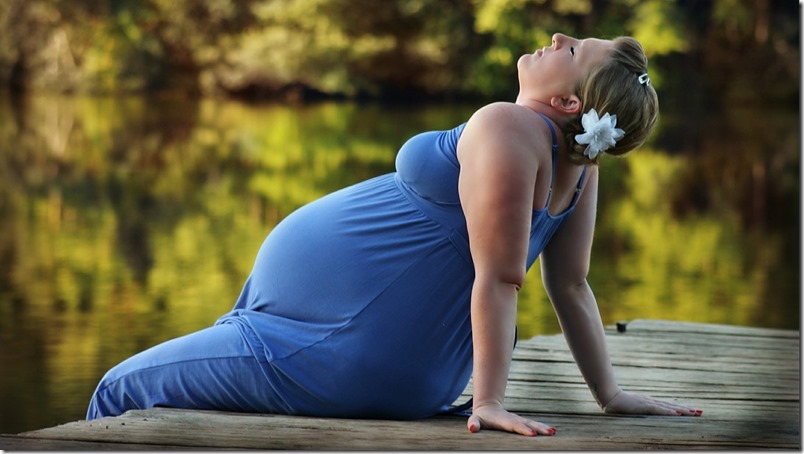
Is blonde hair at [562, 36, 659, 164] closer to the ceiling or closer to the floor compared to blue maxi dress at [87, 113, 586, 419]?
closer to the ceiling

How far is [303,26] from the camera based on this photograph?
1762cm

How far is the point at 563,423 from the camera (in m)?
1.98

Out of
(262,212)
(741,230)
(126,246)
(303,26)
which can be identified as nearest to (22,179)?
(262,212)

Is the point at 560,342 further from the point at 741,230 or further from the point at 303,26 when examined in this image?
the point at 303,26

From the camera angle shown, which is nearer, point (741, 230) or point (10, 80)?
point (741, 230)

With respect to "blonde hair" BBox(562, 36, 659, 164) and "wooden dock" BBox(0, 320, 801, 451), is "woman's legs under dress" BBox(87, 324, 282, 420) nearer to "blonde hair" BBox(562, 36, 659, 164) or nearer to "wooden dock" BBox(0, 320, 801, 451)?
"wooden dock" BBox(0, 320, 801, 451)

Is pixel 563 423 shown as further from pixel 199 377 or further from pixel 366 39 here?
pixel 366 39

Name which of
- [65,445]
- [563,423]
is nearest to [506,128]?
[563,423]

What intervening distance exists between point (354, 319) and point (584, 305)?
0.37m

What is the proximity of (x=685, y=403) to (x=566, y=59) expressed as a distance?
72 centimetres

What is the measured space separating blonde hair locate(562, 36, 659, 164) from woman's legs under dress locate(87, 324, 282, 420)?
1.85ft

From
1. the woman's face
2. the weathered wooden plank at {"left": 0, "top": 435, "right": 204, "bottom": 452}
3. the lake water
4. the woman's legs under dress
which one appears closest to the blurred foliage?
the lake water

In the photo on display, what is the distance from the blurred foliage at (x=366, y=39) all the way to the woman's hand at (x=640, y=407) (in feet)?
49.4

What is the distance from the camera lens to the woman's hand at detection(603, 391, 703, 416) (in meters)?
2.05
